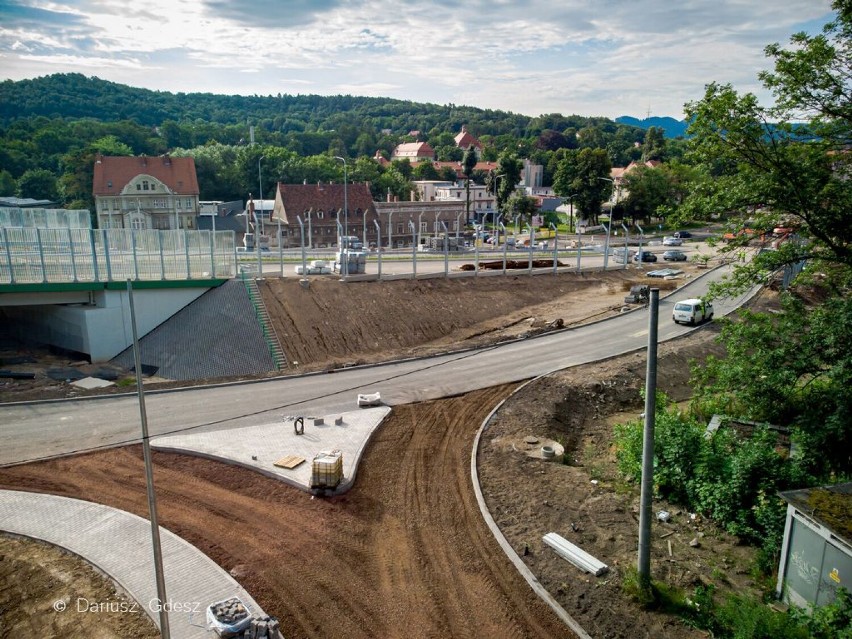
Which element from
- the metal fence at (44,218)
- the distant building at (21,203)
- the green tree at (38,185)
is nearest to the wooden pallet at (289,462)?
the metal fence at (44,218)

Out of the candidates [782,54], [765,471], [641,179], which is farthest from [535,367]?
[641,179]

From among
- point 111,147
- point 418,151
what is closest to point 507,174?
point 111,147

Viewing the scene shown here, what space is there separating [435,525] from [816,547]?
23.3ft

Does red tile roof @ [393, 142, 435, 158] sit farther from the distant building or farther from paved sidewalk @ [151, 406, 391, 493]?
paved sidewalk @ [151, 406, 391, 493]

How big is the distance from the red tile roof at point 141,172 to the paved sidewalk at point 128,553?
56.6m

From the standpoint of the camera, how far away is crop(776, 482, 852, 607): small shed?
31.5 ft

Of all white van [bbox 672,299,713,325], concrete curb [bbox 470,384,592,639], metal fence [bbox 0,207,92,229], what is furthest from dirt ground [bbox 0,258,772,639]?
metal fence [bbox 0,207,92,229]

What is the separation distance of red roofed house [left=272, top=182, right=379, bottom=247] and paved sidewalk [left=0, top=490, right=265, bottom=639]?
46.1 meters

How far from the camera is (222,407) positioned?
65.2 ft

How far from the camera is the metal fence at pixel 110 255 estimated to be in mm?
26125

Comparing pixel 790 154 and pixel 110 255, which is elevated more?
pixel 790 154

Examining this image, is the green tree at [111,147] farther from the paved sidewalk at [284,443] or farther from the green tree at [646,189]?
the paved sidewalk at [284,443]

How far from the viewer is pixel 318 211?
197 ft

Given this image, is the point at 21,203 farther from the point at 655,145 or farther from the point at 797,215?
the point at 655,145
